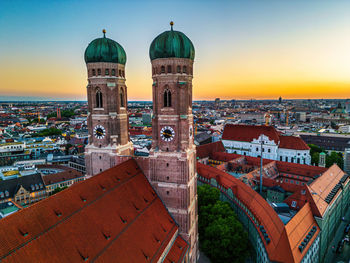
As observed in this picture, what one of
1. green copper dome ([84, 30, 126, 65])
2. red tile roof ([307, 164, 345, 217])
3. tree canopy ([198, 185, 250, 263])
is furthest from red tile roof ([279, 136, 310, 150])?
green copper dome ([84, 30, 126, 65])

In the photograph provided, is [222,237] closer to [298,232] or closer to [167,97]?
[298,232]

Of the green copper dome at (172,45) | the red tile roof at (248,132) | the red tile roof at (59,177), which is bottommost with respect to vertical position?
the red tile roof at (59,177)

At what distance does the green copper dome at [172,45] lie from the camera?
3284cm

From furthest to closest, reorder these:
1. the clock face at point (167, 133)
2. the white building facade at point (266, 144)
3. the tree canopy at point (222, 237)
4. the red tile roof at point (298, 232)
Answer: the white building facade at point (266, 144) < the tree canopy at point (222, 237) < the clock face at point (167, 133) < the red tile roof at point (298, 232)

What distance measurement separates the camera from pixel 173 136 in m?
35.2

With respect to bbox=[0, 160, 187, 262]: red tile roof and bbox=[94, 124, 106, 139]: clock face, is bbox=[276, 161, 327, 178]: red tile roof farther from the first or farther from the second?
bbox=[94, 124, 106, 139]: clock face

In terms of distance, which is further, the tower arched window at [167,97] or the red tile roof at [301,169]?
the red tile roof at [301,169]

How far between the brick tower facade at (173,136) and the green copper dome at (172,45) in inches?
5.3

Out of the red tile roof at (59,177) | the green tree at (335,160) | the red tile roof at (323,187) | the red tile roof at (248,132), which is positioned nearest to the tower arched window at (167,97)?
the red tile roof at (323,187)

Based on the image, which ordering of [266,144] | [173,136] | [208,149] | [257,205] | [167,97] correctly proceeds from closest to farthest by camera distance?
[167,97]
[173,136]
[257,205]
[208,149]
[266,144]

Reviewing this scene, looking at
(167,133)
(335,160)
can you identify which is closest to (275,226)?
(167,133)

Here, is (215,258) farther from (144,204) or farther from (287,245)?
(144,204)

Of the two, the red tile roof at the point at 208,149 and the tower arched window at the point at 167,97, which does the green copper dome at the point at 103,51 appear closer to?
the tower arched window at the point at 167,97

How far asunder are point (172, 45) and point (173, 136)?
1244 centimetres
